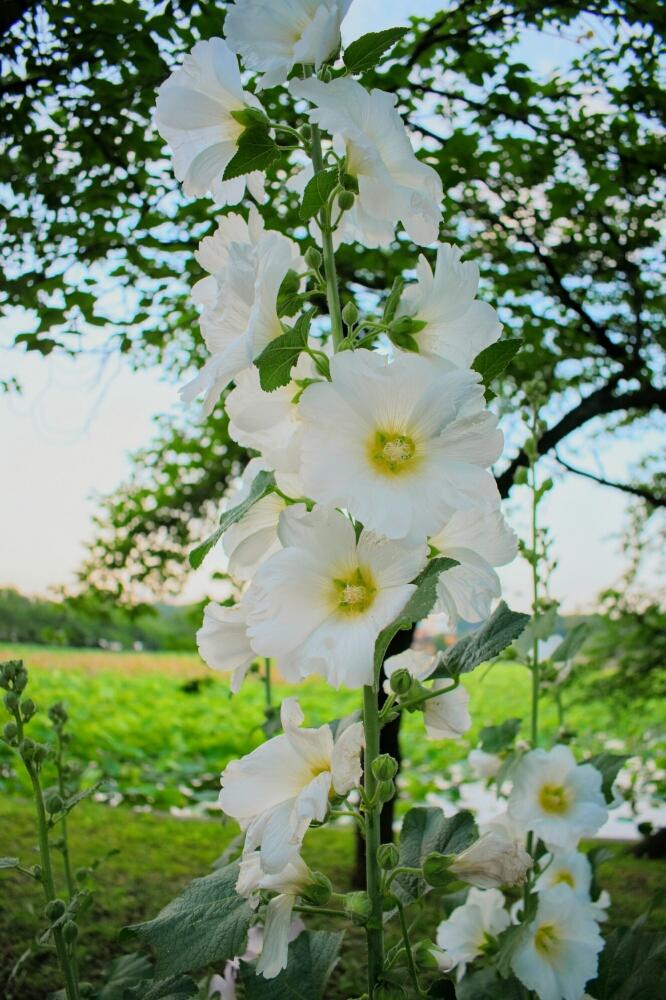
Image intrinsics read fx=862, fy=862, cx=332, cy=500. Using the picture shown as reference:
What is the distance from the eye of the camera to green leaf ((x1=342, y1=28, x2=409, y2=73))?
90cm

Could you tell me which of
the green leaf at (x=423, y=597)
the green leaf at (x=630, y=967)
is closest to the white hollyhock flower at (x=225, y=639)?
the green leaf at (x=423, y=597)

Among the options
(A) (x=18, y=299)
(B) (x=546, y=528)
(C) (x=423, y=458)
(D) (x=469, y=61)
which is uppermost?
(D) (x=469, y=61)

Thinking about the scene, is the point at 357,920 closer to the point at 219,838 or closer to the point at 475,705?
the point at 219,838

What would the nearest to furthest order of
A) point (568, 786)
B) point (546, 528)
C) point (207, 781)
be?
point (568, 786) < point (546, 528) < point (207, 781)


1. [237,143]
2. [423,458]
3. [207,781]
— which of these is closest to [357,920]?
[423,458]

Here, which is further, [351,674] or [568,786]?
[568,786]

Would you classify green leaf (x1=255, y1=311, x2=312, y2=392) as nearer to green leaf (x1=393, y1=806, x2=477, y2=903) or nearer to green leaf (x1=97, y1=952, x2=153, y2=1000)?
green leaf (x1=393, y1=806, x2=477, y2=903)

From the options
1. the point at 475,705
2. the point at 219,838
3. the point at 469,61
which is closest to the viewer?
the point at 469,61

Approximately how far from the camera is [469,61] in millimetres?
2898

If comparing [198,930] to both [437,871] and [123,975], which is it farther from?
[123,975]

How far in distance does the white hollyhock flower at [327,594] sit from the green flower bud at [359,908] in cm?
28

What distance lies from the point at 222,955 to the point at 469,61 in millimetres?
2863

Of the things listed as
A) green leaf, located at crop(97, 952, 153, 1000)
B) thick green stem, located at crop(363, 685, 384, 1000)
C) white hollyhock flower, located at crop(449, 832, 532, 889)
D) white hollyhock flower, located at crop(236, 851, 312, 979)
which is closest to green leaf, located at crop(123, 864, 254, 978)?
white hollyhock flower, located at crop(236, 851, 312, 979)

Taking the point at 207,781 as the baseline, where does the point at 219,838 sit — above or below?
below
